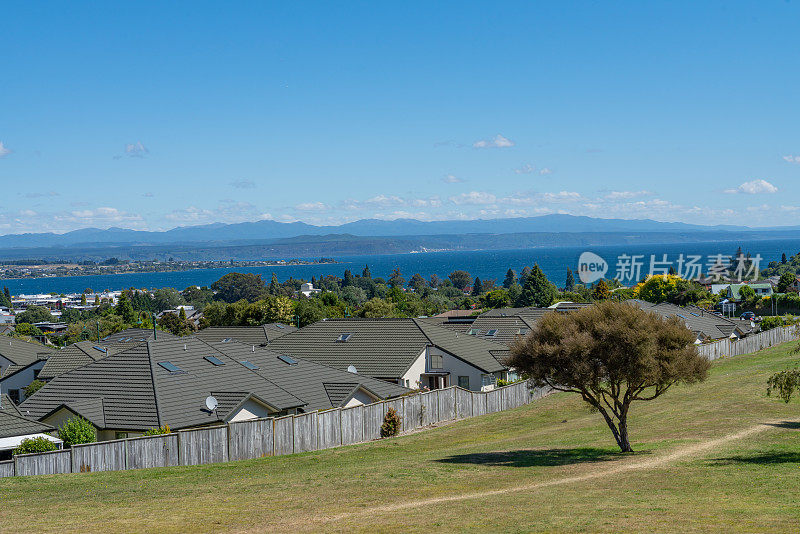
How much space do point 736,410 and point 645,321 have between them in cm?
1308

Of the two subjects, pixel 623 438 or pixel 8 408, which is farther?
pixel 8 408

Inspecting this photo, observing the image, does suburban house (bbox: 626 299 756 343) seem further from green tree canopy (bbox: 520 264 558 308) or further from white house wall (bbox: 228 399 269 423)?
green tree canopy (bbox: 520 264 558 308)

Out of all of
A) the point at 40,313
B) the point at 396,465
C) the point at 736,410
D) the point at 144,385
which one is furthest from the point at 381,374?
the point at 40,313

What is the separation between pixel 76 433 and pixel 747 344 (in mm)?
52503

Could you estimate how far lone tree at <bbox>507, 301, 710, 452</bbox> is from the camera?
80.3 feet

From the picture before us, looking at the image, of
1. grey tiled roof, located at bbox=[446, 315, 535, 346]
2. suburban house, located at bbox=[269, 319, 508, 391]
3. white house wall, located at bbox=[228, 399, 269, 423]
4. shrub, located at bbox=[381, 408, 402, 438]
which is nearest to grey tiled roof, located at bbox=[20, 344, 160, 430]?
white house wall, located at bbox=[228, 399, 269, 423]

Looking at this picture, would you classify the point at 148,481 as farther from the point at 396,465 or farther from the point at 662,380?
the point at 662,380

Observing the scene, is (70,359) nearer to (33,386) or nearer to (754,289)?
(33,386)

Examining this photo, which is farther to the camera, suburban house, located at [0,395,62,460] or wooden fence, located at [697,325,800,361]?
wooden fence, located at [697,325,800,361]

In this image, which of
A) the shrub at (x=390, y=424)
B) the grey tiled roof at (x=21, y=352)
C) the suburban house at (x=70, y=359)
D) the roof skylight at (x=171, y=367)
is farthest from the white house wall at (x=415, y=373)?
the grey tiled roof at (x=21, y=352)

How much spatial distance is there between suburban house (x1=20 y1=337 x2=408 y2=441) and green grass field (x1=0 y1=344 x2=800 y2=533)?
562 cm

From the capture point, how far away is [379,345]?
54531mm

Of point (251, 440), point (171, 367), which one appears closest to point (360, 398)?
point (171, 367)

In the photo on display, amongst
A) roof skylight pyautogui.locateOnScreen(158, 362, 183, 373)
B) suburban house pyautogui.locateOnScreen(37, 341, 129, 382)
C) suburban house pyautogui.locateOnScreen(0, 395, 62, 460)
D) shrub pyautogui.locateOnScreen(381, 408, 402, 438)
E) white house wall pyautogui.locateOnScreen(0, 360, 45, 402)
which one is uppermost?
roof skylight pyautogui.locateOnScreen(158, 362, 183, 373)
